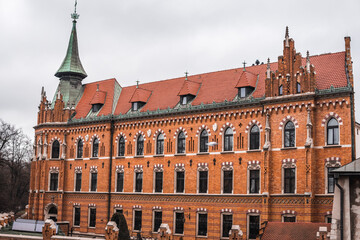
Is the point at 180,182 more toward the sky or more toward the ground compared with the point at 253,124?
more toward the ground

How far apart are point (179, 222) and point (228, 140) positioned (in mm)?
8092

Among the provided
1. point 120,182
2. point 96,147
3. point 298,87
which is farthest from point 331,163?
point 96,147

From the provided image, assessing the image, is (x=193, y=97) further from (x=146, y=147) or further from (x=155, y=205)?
(x=155, y=205)

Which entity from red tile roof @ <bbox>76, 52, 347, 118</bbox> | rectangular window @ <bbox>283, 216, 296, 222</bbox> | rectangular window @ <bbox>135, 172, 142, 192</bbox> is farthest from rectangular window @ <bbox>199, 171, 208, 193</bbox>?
rectangular window @ <bbox>283, 216, 296, 222</bbox>

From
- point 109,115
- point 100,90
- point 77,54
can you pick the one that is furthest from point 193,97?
point 77,54

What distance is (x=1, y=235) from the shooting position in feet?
115

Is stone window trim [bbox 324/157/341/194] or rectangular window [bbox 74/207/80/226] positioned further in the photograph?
rectangular window [bbox 74/207/80/226]

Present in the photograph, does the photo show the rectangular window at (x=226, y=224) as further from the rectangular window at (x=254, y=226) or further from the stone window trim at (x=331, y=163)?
the stone window trim at (x=331, y=163)

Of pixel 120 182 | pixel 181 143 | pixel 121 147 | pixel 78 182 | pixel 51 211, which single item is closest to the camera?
pixel 181 143

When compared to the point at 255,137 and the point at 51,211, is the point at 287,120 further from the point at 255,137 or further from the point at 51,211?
the point at 51,211

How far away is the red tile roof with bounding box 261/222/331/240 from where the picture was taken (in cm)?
2848

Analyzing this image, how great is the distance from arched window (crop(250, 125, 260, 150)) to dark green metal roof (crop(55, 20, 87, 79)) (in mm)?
22903

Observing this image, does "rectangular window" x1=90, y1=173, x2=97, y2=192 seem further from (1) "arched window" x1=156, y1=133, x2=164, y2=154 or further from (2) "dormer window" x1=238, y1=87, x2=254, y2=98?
(2) "dormer window" x1=238, y1=87, x2=254, y2=98

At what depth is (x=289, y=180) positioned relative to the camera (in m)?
36.0
